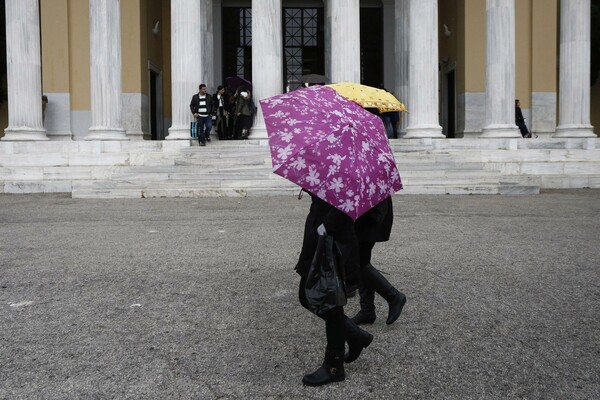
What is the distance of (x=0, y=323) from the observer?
4.52 meters

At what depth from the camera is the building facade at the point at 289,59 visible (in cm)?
1861

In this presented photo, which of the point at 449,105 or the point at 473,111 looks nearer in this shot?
the point at 473,111

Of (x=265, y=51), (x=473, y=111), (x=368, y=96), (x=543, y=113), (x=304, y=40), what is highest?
(x=304, y=40)

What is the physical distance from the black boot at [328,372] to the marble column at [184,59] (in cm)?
1553

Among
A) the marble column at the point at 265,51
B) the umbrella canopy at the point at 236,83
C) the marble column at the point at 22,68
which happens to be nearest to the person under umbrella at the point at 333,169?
the marble column at the point at 265,51

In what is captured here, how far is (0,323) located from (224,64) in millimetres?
22651

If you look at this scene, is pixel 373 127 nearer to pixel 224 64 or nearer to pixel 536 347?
pixel 536 347

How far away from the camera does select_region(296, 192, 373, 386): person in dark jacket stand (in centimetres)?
343

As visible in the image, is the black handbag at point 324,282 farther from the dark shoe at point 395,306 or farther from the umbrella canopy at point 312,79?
the umbrella canopy at point 312,79

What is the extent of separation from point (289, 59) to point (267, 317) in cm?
2302

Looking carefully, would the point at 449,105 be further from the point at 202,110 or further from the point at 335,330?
the point at 335,330

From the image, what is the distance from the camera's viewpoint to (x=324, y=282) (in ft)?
11.0

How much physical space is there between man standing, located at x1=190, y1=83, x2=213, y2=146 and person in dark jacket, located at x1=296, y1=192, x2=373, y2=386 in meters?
14.5

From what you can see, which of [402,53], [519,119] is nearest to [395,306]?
[519,119]
